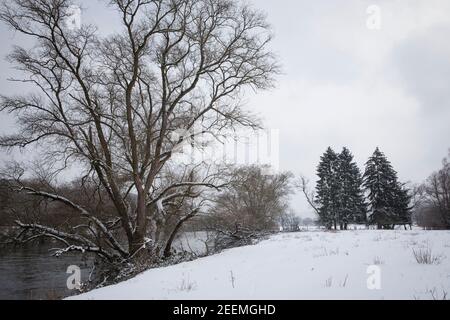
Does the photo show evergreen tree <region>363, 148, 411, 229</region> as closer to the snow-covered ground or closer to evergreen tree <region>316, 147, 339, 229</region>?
evergreen tree <region>316, 147, 339, 229</region>

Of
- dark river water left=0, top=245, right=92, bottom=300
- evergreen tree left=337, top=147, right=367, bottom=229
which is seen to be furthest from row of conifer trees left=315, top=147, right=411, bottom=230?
dark river water left=0, top=245, right=92, bottom=300

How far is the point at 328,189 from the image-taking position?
41.8 meters

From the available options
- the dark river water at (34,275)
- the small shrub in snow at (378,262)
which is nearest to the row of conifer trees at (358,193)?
the dark river water at (34,275)

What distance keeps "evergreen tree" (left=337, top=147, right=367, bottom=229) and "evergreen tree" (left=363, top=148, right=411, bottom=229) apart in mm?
1720

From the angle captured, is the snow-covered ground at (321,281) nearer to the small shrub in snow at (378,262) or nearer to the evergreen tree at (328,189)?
the small shrub in snow at (378,262)

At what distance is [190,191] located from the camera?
49.8 feet

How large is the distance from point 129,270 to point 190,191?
253 inches

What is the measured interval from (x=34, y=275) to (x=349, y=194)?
39.1 metres


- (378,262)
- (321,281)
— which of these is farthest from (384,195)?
(321,281)

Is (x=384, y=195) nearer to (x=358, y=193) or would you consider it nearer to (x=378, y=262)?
(x=358, y=193)

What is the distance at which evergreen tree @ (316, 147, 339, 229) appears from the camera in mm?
40719

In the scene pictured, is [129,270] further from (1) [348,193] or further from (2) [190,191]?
(1) [348,193]

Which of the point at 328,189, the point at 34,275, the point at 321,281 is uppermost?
the point at 328,189

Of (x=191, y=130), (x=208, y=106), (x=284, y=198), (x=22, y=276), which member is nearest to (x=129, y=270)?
Answer: (x=191, y=130)
